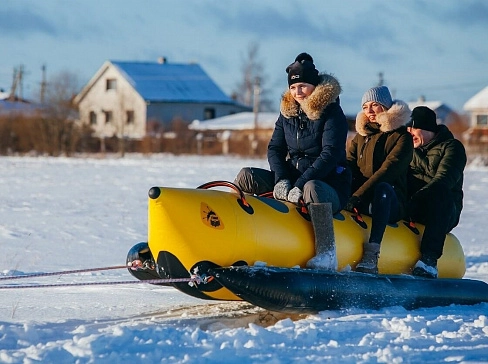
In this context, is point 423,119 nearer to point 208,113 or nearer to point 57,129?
point 57,129

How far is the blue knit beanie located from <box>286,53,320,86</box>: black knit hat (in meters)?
0.70

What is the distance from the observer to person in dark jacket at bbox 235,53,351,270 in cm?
546

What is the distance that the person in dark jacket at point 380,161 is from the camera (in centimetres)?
587

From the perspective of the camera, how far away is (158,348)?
4141 millimetres

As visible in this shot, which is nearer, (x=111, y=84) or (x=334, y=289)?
(x=334, y=289)

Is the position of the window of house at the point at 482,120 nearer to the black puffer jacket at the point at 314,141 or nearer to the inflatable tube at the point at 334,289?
the inflatable tube at the point at 334,289

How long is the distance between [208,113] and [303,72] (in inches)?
2066

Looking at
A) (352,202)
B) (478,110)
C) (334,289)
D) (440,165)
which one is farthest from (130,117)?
(334,289)

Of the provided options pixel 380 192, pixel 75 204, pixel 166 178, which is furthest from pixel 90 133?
pixel 380 192

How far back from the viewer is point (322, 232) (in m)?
5.43

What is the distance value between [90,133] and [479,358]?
40.1 metres

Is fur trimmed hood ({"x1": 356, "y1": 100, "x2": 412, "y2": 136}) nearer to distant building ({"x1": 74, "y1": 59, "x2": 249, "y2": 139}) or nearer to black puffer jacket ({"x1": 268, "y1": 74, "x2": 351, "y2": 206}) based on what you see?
black puffer jacket ({"x1": 268, "y1": 74, "x2": 351, "y2": 206})

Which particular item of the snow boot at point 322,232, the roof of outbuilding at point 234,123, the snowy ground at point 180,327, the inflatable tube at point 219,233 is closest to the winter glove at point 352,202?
the inflatable tube at point 219,233

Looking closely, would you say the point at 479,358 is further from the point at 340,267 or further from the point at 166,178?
the point at 166,178
